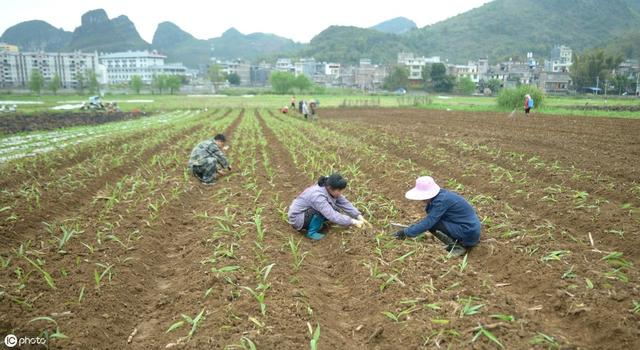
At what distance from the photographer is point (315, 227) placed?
5996 millimetres

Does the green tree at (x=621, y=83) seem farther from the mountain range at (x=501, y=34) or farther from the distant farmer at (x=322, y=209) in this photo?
the mountain range at (x=501, y=34)

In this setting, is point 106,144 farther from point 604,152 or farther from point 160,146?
point 604,152

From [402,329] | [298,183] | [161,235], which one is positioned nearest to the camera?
[402,329]

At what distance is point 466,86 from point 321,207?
77725mm

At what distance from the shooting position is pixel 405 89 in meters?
91.3

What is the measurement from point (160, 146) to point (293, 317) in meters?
11.6

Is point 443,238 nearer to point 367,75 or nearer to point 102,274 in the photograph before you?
point 102,274

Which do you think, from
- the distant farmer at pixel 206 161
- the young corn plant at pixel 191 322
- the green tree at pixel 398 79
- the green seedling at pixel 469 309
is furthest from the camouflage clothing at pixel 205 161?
the green tree at pixel 398 79

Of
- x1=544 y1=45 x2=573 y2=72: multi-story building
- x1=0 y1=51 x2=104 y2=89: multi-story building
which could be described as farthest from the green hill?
x1=0 y1=51 x2=104 y2=89: multi-story building

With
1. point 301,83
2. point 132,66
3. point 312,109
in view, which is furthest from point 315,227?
point 132,66

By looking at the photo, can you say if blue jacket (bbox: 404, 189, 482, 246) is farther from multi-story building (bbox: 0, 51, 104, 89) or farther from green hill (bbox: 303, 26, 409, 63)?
green hill (bbox: 303, 26, 409, 63)

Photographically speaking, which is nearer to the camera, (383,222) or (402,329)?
(402,329)

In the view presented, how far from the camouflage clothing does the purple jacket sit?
3788 millimetres

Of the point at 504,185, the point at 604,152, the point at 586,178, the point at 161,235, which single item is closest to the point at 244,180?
the point at 161,235
